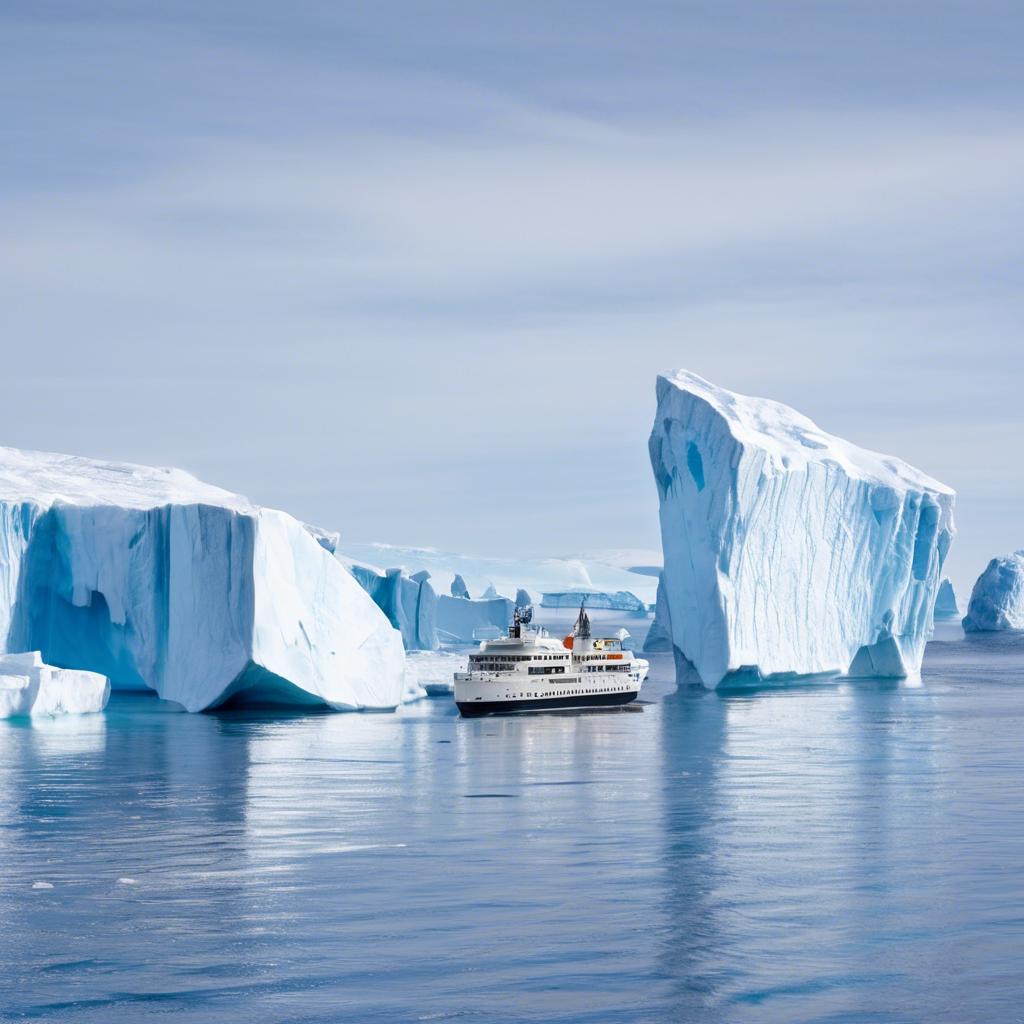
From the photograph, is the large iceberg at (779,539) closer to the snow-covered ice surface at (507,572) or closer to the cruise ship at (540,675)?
the cruise ship at (540,675)

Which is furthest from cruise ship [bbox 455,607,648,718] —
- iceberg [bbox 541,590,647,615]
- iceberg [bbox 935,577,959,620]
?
iceberg [bbox 935,577,959,620]

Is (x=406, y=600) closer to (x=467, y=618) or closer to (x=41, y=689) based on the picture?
(x=467, y=618)

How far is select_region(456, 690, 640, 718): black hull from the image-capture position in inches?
1260

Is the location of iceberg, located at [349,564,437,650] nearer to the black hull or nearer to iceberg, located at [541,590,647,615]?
the black hull

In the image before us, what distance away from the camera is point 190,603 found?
30.0 meters

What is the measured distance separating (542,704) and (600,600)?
234ft

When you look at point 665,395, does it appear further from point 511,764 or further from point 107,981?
point 107,981

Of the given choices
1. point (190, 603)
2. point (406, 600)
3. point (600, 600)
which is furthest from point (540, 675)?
point (600, 600)

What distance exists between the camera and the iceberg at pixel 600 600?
326 feet

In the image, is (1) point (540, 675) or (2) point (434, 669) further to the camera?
(2) point (434, 669)

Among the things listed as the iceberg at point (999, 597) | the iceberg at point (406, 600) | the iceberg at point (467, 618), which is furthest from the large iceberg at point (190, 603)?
the iceberg at point (999, 597)

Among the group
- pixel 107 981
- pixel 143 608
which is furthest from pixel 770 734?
pixel 107 981

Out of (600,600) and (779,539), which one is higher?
(779,539)

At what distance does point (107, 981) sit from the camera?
10297 mm
